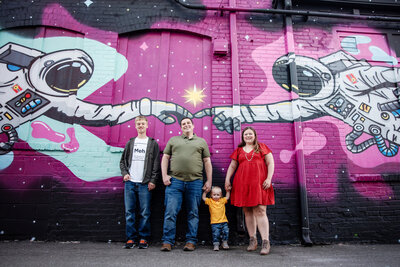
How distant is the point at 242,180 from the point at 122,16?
3.74m

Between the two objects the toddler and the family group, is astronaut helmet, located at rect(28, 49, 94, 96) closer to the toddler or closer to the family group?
the family group

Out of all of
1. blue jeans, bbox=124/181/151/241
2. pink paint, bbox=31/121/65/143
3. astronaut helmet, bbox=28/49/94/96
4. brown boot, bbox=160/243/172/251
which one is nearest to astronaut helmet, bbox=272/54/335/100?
blue jeans, bbox=124/181/151/241

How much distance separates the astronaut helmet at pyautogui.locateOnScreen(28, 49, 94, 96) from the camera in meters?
4.24

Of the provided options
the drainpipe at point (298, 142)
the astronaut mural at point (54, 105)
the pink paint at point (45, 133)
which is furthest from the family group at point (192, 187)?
the pink paint at point (45, 133)

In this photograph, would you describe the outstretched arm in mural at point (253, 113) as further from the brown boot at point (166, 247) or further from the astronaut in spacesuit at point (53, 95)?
the brown boot at point (166, 247)

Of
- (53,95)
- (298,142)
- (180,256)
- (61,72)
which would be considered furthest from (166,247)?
(61,72)

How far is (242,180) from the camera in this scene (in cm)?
336

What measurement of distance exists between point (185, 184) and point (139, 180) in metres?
0.70

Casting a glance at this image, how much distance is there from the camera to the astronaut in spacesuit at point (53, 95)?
4.11 metres

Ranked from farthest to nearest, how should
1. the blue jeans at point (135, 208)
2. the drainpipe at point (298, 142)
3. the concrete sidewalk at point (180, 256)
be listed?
the drainpipe at point (298, 142), the blue jeans at point (135, 208), the concrete sidewalk at point (180, 256)

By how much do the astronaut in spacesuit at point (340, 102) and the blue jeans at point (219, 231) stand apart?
5.12 ft

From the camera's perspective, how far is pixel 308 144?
4172 mm

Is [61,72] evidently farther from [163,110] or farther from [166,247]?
[166,247]

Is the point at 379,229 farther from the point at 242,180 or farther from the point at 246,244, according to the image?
the point at 242,180
